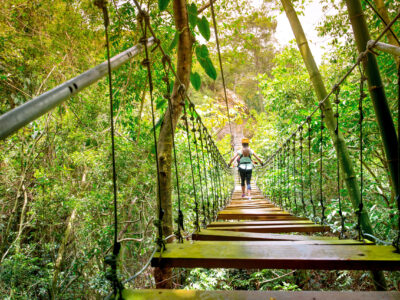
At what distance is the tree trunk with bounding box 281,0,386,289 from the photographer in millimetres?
1661

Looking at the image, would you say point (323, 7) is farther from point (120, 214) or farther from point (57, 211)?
point (57, 211)

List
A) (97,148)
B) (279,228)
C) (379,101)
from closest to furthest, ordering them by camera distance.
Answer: (379,101) < (279,228) < (97,148)

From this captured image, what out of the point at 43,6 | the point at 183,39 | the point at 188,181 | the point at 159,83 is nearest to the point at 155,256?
the point at 183,39

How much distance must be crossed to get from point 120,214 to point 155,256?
349 cm

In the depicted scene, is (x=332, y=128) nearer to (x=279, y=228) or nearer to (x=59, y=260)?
(x=279, y=228)

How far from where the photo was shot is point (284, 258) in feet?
2.05

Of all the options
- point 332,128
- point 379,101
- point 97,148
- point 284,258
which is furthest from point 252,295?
point 97,148

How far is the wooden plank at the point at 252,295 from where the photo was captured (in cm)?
49

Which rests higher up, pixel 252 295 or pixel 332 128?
pixel 332 128

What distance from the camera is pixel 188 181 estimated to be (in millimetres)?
3801

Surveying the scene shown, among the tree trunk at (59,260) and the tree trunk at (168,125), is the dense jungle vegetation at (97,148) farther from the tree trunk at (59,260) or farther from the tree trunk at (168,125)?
the tree trunk at (168,125)

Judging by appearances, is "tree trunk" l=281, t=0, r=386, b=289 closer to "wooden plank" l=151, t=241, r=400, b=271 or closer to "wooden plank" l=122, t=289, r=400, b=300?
"wooden plank" l=151, t=241, r=400, b=271

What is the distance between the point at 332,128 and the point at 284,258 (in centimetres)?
160

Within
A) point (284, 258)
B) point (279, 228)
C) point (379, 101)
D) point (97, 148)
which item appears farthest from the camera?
point (97, 148)
